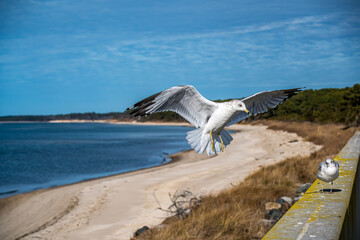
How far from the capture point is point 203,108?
429cm

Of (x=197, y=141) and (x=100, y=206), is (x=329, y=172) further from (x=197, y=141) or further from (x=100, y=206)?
(x=100, y=206)

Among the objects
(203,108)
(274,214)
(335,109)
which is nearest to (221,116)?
(203,108)

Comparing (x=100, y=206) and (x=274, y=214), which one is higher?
(x=274, y=214)

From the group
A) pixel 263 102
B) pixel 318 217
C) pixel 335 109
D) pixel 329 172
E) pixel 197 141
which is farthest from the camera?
pixel 335 109

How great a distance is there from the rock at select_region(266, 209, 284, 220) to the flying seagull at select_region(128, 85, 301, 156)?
2.53 m

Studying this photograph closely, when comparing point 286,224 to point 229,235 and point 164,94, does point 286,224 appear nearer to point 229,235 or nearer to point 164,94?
point 164,94

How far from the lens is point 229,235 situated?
6.04 metres

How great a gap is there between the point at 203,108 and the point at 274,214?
3.31m

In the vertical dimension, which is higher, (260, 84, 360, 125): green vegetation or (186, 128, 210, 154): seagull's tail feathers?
(186, 128, 210, 154): seagull's tail feathers

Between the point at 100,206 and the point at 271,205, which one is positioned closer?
the point at 271,205

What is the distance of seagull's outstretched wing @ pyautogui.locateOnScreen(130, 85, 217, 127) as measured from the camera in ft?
13.1

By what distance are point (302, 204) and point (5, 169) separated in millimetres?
27562

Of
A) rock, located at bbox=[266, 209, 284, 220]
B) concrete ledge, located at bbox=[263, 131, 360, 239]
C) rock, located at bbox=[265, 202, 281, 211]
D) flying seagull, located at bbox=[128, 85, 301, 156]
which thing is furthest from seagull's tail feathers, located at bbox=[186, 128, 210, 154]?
rock, located at bbox=[265, 202, 281, 211]

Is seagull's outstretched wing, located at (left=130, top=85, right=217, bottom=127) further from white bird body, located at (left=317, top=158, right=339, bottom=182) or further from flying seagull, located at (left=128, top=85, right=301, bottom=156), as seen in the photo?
white bird body, located at (left=317, top=158, right=339, bottom=182)
